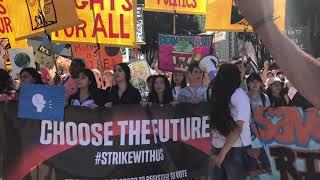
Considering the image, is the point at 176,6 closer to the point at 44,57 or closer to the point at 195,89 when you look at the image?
the point at 44,57

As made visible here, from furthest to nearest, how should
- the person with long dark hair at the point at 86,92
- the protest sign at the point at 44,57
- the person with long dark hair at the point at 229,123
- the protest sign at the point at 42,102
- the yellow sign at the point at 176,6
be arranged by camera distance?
the protest sign at the point at 44,57
the yellow sign at the point at 176,6
the person with long dark hair at the point at 86,92
the protest sign at the point at 42,102
the person with long dark hair at the point at 229,123

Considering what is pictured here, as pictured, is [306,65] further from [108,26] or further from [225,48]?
[225,48]

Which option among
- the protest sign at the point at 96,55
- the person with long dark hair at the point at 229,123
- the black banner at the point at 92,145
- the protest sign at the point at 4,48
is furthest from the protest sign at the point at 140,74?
the person with long dark hair at the point at 229,123

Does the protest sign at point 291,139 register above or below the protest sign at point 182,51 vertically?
below

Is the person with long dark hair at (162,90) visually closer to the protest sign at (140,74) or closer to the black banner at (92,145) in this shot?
the black banner at (92,145)

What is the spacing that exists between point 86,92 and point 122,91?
1.65 feet

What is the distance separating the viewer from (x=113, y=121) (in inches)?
224

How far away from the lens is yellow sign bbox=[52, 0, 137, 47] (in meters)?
6.95

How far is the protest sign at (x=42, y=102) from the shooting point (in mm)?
5551

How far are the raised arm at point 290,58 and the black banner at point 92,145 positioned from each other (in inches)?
173

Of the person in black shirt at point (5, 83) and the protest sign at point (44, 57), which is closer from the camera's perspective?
the person in black shirt at point (5, 83)

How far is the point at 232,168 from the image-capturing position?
4.83m

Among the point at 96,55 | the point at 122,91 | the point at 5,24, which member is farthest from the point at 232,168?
the point at 96,55

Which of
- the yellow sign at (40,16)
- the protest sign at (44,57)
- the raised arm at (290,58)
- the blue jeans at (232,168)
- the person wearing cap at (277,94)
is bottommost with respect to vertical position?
the blue jeans at (232,168)
